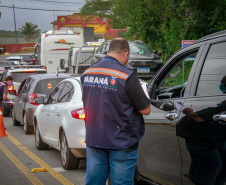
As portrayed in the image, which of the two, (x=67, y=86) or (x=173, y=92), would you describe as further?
(x=67, y=86)

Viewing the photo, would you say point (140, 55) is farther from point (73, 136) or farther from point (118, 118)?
point (118, 118)

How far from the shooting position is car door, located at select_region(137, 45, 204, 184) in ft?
14.3

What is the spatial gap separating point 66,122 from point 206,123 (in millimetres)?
4624

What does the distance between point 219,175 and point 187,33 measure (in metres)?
18.2

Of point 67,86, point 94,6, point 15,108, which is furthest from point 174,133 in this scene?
point 94,6

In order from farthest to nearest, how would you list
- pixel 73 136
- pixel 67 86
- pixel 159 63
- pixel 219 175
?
pixel 159 63 → pixel 67 86 → pixel 73 136 → pixel 219 175

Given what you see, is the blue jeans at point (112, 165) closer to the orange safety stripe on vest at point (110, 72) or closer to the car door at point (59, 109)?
the orange safety stripe on vest at point (110, 72)

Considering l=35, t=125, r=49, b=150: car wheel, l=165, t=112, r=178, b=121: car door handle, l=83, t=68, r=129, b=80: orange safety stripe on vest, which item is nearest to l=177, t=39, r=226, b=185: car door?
l=165, t=112, r=178, b=121: car door handle

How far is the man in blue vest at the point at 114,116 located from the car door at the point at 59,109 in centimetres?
429

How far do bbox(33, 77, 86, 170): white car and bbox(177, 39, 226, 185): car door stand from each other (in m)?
3.86

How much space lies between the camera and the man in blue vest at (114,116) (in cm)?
399

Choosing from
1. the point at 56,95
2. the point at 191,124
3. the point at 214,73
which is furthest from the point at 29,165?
the point at 214,73

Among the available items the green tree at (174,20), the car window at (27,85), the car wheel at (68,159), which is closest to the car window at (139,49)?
the green tree at (174,20)

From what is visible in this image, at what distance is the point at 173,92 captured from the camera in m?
5.90
